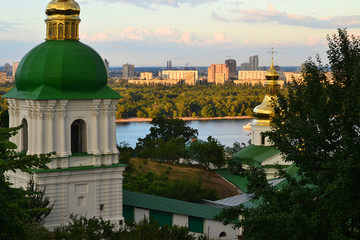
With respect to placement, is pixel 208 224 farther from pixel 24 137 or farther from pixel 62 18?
pixel 62 18

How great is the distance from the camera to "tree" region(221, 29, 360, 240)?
917 centimetres

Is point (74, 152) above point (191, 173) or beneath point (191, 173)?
above

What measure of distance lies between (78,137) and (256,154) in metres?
12.9

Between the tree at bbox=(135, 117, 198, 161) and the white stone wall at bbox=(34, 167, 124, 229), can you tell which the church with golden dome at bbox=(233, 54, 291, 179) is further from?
the white stone wall at bbox=(34, 167, 124, 229)

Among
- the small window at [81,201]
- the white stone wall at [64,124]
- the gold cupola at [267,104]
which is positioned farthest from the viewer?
the gold cupola at [267,104]

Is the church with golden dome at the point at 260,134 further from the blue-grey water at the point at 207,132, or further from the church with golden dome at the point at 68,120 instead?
the blue-grey water at the point at 207,132

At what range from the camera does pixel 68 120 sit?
14328mm

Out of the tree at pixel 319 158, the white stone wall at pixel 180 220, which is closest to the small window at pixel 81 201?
the white stone wall at pixel 180 220

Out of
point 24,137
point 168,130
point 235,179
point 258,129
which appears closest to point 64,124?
point 24,137

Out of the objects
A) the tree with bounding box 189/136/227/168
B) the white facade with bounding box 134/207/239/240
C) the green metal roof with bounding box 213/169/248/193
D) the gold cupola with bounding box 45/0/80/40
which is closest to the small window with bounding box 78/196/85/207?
the white facade with bounding box 134/207/239/240

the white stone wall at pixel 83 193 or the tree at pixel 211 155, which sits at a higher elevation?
the white stone wall at pixel 83 193

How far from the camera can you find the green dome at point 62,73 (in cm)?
1429

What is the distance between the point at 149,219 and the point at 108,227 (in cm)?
196

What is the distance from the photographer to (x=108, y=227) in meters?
13.5
